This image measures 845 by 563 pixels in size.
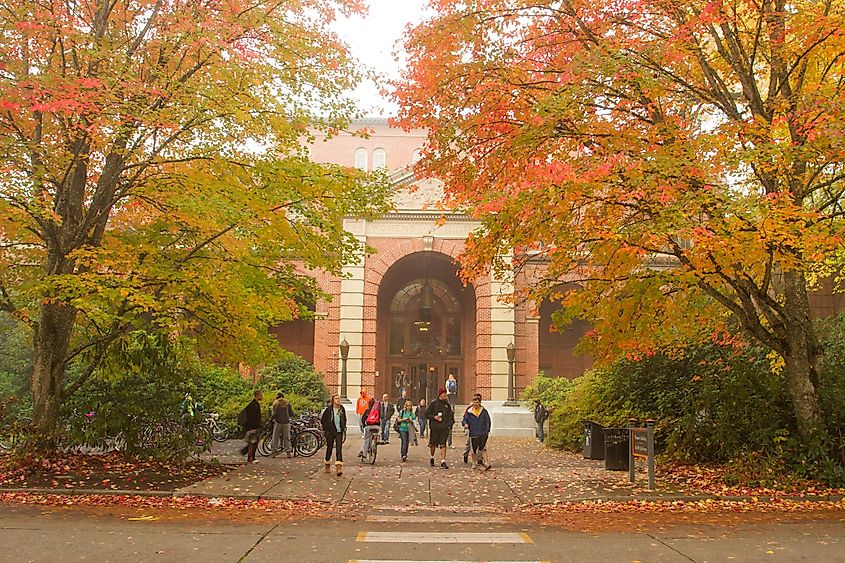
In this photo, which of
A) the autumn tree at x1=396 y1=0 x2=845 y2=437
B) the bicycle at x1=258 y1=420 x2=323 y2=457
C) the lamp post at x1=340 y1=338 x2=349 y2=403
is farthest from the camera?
the lamp post at x1=340 y1=338 x2=349 y2=403

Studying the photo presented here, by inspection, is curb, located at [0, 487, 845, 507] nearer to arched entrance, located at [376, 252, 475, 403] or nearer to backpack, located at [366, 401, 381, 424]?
backpack, located at [366, 401, 381, 424]

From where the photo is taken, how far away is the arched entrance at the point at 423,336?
114 ft

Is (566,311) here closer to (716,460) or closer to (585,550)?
(716,460)

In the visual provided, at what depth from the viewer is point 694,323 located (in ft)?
46.4

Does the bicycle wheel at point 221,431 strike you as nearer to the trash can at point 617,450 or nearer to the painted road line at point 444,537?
the trash can at point 617,450

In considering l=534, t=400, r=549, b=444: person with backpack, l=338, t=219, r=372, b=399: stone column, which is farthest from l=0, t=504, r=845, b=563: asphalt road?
l=338, t=219, r=372, b=399: stone column

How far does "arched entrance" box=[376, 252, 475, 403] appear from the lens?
114 ft

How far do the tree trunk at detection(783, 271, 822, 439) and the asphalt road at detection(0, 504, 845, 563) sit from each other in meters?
2.90

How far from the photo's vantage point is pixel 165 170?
13.0 metres

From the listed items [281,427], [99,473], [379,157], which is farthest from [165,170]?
[379,157]

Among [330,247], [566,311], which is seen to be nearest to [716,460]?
[566,311]

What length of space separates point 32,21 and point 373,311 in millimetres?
19235

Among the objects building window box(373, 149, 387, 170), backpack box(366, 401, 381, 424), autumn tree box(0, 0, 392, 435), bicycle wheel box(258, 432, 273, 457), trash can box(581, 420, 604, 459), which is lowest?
bicycle wheel box(258, 432, 273, 457)

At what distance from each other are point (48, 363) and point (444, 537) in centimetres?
887
